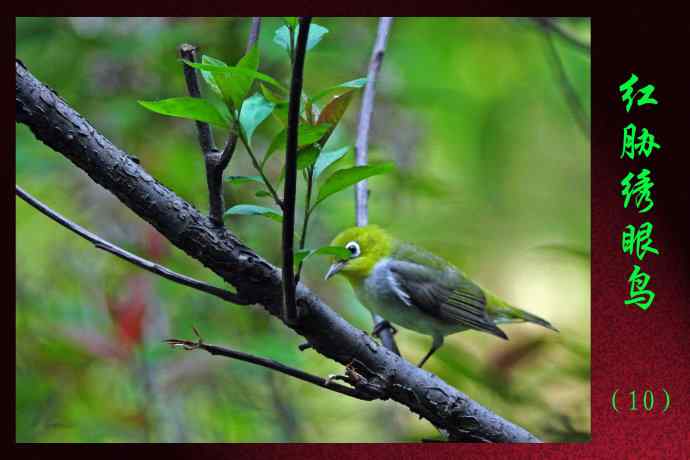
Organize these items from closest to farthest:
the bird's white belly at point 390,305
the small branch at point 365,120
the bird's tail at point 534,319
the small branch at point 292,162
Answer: the small branch at point 292,162
the small branch at point 365,120
the bird's white belly at point 390,305
the bird's tail at point 534,319

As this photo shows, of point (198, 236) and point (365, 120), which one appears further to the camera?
point (365, 120)

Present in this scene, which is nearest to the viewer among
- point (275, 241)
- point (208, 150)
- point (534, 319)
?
point (208, 150)

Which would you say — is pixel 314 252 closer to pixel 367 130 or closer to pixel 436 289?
pixel 367 130

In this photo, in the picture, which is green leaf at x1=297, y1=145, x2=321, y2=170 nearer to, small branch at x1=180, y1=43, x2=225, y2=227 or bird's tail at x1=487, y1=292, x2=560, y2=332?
small branch at x1=180, y1=43, x2=225, y2=227

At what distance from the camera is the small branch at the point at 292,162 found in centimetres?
90

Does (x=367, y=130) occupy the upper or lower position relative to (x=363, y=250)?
upper

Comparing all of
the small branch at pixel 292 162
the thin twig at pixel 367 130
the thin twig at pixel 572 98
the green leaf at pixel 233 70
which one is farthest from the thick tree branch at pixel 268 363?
the thin twig at pixel 572 98

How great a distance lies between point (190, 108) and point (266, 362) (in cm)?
40

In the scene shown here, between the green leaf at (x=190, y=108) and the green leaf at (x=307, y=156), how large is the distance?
0.38ft

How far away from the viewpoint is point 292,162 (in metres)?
0.96

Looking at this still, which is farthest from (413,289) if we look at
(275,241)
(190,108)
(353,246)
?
(190,108)

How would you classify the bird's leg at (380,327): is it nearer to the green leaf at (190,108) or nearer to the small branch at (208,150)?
the small branch at (208,150)

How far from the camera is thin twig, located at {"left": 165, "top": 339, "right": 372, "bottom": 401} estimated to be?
1089 millimetres

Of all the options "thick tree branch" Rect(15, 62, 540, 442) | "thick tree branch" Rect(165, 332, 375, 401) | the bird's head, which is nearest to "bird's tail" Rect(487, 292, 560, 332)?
the bird's head
